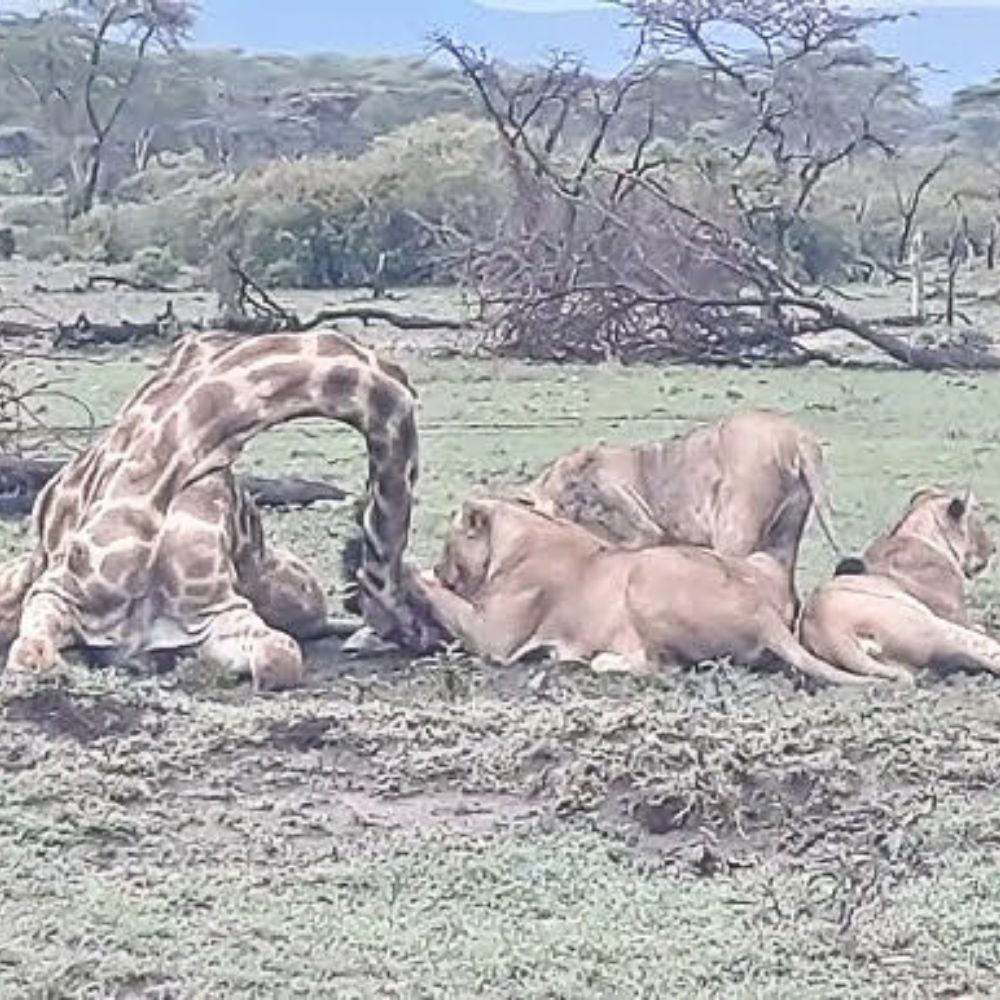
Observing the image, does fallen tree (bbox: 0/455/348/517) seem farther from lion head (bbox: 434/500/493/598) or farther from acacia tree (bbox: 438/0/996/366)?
acacia tree (bbox: 438/0/996/366)

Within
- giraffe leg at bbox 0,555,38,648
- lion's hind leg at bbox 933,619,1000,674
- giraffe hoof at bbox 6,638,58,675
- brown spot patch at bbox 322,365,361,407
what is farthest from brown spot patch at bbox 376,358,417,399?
lion's hind leg at bbox 933,619,1000,674

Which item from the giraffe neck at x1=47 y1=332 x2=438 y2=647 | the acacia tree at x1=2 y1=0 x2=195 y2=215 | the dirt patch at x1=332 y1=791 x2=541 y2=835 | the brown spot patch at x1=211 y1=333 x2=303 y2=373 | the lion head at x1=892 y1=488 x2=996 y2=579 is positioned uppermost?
the brown spot patch at x1=211 y1=333 x2=303 y2=373

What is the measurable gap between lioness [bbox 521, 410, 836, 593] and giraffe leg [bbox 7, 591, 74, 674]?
1376 mm

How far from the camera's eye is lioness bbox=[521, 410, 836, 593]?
8.05 meters

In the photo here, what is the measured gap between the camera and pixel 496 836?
18.4 ft

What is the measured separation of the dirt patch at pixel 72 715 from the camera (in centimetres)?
647

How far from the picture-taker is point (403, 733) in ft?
21.2

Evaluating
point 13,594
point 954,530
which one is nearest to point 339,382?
point 13,594

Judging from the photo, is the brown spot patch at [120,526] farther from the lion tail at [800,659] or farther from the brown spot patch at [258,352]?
the lion tail at [800,659]

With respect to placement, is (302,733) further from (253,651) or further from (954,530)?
(954,530)

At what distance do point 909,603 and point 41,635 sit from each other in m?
2.09

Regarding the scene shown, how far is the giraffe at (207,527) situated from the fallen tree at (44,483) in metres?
2.47

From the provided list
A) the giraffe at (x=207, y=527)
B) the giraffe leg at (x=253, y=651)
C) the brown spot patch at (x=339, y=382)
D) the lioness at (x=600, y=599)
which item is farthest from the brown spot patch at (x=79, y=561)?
the lioness at (x=600, y=599)

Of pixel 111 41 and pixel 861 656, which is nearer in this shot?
pixel 861 656
